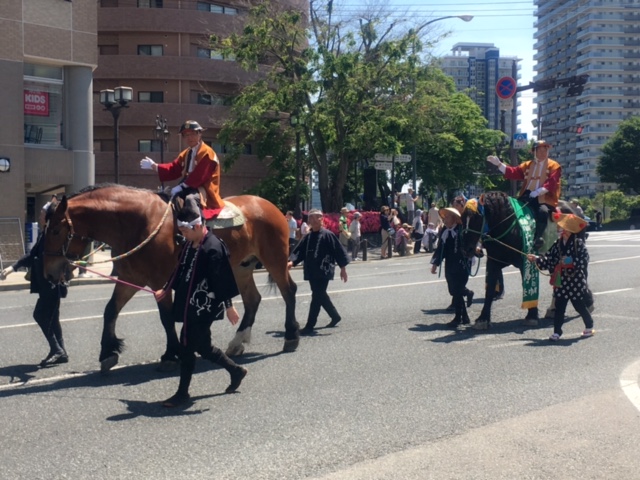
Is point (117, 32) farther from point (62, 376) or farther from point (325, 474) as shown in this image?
point (325, 474)

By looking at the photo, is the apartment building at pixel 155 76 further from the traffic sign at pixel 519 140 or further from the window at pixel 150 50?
the traffic sign at pixel 519 140

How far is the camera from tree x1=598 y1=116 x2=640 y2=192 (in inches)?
3393

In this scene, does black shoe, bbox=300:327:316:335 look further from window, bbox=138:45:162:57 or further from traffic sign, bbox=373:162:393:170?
window, bbox=138:45:162:57

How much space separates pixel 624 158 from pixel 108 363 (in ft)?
284

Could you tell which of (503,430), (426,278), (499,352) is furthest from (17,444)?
(426,278)

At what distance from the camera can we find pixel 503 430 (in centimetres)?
629

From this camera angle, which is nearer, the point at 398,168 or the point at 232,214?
the point at 232,214

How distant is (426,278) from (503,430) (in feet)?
40.8

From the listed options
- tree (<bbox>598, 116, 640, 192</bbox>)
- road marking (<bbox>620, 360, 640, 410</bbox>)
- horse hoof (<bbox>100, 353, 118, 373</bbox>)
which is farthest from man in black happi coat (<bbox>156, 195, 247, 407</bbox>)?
tree (<bbox>598, 116, 640, 192</bbox>)

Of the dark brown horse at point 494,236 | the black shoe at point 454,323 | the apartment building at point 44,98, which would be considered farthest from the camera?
the apartment building at point 44,98

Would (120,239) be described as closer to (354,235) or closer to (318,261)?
(318,261)

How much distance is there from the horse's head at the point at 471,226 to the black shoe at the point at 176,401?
5.49m

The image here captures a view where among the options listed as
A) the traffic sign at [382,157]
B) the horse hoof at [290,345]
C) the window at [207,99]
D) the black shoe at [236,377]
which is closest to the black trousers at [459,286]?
the horse hoof at [290,345]

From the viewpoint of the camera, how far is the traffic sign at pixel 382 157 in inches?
1304
